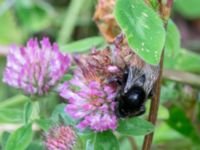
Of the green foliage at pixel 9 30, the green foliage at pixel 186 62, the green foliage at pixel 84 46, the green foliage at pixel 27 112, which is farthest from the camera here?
the green foliage at pixel 9 30

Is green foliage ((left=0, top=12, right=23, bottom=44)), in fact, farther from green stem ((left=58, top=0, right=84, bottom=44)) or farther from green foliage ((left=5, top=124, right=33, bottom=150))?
green foliage ((left=5, top=124, right=33, bottom=150))

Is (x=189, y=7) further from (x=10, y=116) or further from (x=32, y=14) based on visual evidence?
(x=10, y=116)

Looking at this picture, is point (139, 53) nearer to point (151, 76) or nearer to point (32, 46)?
point (151, 76)

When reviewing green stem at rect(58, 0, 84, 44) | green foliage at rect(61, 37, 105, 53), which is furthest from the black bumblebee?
green stem at rect(58, 0, 84, 44)

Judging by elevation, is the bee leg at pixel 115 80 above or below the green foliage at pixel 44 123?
above

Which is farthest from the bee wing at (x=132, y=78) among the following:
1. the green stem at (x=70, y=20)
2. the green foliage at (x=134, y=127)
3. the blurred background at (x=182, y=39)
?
the green stem at (x=70, y=20)

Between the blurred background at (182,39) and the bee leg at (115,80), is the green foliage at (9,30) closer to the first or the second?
the blurred background at (182,39)

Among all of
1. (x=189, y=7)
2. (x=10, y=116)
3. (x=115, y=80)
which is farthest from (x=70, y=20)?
(x=115, y=80)
